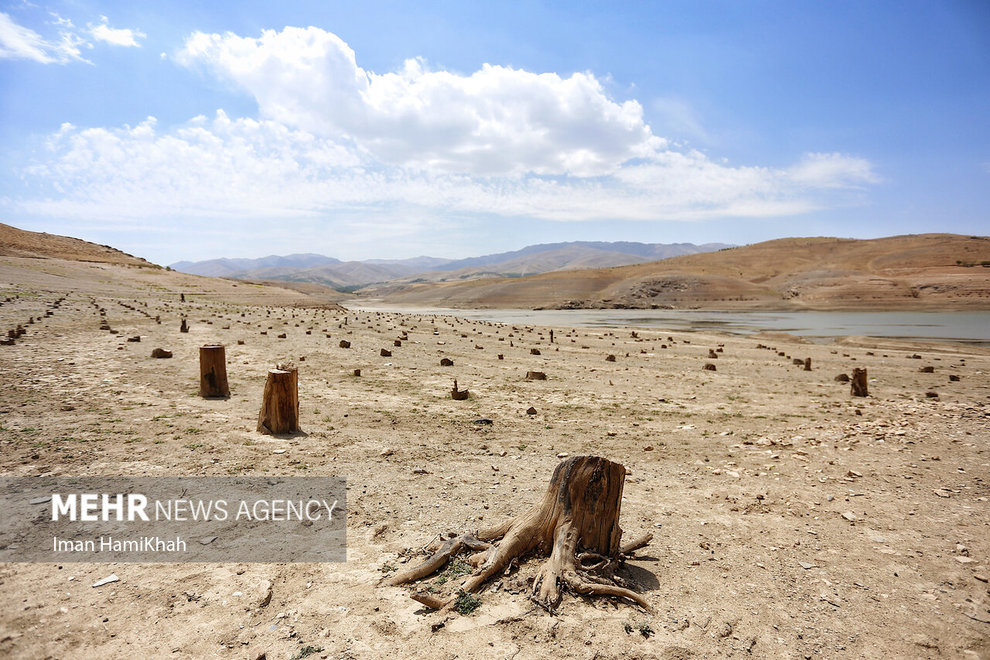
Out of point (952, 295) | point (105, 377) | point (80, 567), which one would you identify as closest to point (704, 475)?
point (80, 567)

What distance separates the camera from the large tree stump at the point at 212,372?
32.2 ft

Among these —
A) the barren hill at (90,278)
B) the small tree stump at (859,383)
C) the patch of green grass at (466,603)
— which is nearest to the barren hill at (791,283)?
the barren hill at (90,278)

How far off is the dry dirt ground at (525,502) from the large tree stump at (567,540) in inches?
7.8

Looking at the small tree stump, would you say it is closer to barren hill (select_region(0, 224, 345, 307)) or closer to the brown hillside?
barren hill (select_region(0, 224, 345, 307))

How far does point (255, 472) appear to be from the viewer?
645 centimetres

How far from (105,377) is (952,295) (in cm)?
9046

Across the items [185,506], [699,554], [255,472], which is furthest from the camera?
[255,472]

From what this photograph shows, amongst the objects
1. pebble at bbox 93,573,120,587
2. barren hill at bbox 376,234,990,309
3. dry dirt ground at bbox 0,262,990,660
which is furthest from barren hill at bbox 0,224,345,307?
barren hill at bbox 376,234,990,309

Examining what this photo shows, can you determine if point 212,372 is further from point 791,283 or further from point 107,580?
point 791,283

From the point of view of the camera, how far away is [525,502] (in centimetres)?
602

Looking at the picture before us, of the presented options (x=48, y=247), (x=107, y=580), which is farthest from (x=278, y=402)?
(x=48, y=247)

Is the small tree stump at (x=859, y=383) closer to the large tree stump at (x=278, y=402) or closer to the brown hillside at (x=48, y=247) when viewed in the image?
the large tree stump at (x=278, y=402)

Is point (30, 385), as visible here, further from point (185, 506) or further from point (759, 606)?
point (759, 606)

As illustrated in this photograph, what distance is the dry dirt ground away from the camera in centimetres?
367
